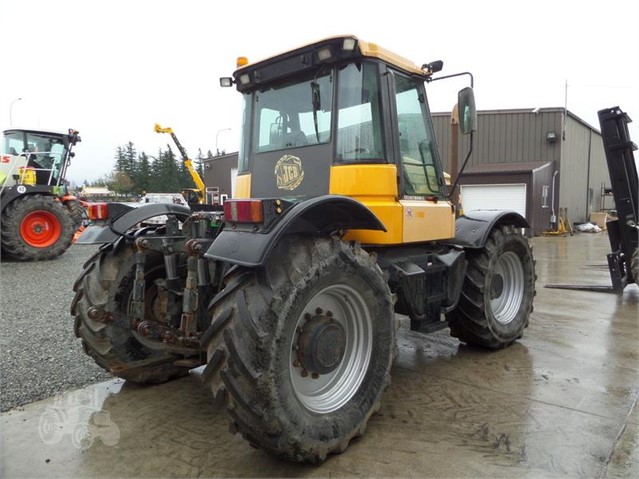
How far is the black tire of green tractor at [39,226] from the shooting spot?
1053 cm

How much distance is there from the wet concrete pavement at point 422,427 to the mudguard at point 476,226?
1.07m

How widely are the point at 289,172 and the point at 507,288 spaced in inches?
110

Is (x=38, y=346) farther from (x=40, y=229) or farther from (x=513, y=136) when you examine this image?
(x=513, y=136)

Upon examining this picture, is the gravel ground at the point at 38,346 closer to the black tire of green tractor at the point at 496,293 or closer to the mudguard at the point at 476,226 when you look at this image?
the black tire of green tractor at the point at 496,293

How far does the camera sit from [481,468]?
2549 millimetres

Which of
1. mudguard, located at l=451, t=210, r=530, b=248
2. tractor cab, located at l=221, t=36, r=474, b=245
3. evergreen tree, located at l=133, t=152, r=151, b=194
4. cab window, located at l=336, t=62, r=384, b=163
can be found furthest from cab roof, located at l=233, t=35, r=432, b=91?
evergreen tree, located at l=133, t=152, r=151, b=194

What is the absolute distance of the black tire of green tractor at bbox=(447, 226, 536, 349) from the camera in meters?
4.29

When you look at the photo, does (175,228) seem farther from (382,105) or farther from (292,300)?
(382,105)

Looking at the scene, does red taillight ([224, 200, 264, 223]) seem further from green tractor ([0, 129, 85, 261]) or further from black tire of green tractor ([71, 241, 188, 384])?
green tractor ([0, 129, 85, 261])

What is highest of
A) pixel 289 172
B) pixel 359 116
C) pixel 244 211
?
pixel 359 116

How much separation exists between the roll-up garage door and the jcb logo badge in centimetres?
1575

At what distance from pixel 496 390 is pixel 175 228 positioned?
2.70m

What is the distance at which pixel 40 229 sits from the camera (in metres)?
11.2

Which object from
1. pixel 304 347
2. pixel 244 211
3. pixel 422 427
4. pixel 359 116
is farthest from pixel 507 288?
pixel 244 211
